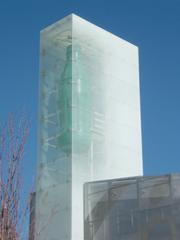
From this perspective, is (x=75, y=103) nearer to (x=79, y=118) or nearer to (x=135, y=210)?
(x=79, y=118)

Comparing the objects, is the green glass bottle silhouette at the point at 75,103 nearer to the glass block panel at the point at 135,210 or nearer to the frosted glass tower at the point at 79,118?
the frosted glass tower at the point at 79,118

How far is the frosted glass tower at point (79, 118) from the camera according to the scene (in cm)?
1454

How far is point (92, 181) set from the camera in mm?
14695

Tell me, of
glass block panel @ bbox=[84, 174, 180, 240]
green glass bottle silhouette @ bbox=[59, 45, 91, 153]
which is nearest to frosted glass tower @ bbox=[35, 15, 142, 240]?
green glass bottle silhouette @ bbox=[59, 45, 91, 153]

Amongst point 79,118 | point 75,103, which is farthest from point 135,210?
point 75,103

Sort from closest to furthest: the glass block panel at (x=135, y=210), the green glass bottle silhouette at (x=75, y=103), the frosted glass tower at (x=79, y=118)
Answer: the glass block panel at (x=135, y=210)
the frosted glass tower at (x=79, y=118)
the green glass bottle silhouette at (x=75, y=103)

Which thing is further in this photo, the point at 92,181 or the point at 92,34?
the point at 92,34

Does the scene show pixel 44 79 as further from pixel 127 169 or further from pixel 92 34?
pixel 127 169

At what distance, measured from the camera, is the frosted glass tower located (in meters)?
14.5

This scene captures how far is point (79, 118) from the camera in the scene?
1512 centimetres

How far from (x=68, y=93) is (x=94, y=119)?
105cm

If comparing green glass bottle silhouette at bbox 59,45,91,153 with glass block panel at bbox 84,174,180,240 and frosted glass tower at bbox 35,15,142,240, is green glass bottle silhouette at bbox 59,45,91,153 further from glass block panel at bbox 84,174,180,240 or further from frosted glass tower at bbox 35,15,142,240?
glass block panel at bbox 84,174,180,240

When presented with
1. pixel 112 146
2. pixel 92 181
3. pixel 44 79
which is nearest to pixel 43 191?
pixel 92 181

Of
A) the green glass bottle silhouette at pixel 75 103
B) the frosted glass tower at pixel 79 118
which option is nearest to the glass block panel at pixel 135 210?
the frosted glass tower at pixel 79 118
